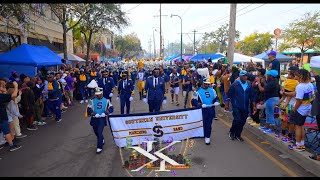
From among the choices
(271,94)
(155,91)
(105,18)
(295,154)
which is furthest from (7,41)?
(295,154)

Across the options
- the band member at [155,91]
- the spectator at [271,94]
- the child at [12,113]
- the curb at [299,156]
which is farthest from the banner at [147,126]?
the child at [12,113]

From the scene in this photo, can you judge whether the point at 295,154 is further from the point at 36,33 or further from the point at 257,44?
the point at 257,44

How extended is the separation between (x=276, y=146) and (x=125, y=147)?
3.84m

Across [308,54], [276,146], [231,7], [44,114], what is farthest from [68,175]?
[308,54]

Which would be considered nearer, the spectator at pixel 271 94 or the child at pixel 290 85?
the child at pixel 290 85

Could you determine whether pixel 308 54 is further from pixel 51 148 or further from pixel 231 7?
pixel 51 148

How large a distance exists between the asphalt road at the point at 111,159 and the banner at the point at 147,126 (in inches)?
20.0

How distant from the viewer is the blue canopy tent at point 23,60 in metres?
13.7

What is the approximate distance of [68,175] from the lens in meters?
5.74

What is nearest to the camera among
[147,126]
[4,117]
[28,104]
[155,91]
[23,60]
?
[147,126]

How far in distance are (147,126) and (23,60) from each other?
9.41 m

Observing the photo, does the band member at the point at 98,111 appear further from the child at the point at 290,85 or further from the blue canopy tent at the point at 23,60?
the blue canopy tent at the point at 23,60

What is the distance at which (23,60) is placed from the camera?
13.7 meters

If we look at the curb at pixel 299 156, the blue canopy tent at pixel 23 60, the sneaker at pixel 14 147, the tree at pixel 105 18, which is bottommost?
the sneaker at pixel 14 147
